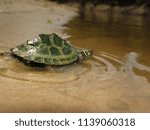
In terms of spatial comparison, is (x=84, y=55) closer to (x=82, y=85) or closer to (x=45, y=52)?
(x=45, y=52)

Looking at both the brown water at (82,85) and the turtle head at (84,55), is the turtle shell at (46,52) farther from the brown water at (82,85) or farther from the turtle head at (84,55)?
the turtle head at (84,55)

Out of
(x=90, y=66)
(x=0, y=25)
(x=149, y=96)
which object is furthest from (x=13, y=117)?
(x=0, y=25)

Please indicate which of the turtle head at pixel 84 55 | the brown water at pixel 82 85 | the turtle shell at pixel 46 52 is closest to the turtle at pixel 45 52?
the turtle shell at pixel 46 52

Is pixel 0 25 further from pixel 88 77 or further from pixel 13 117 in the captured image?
pixel 13 117

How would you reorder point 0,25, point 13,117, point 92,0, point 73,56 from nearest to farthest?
point 13,117, point 73,56, point 0,25, point 92,0

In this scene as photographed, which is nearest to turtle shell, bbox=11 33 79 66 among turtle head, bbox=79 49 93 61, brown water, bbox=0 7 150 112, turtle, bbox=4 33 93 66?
turtle, bbox=4 33 93 66
